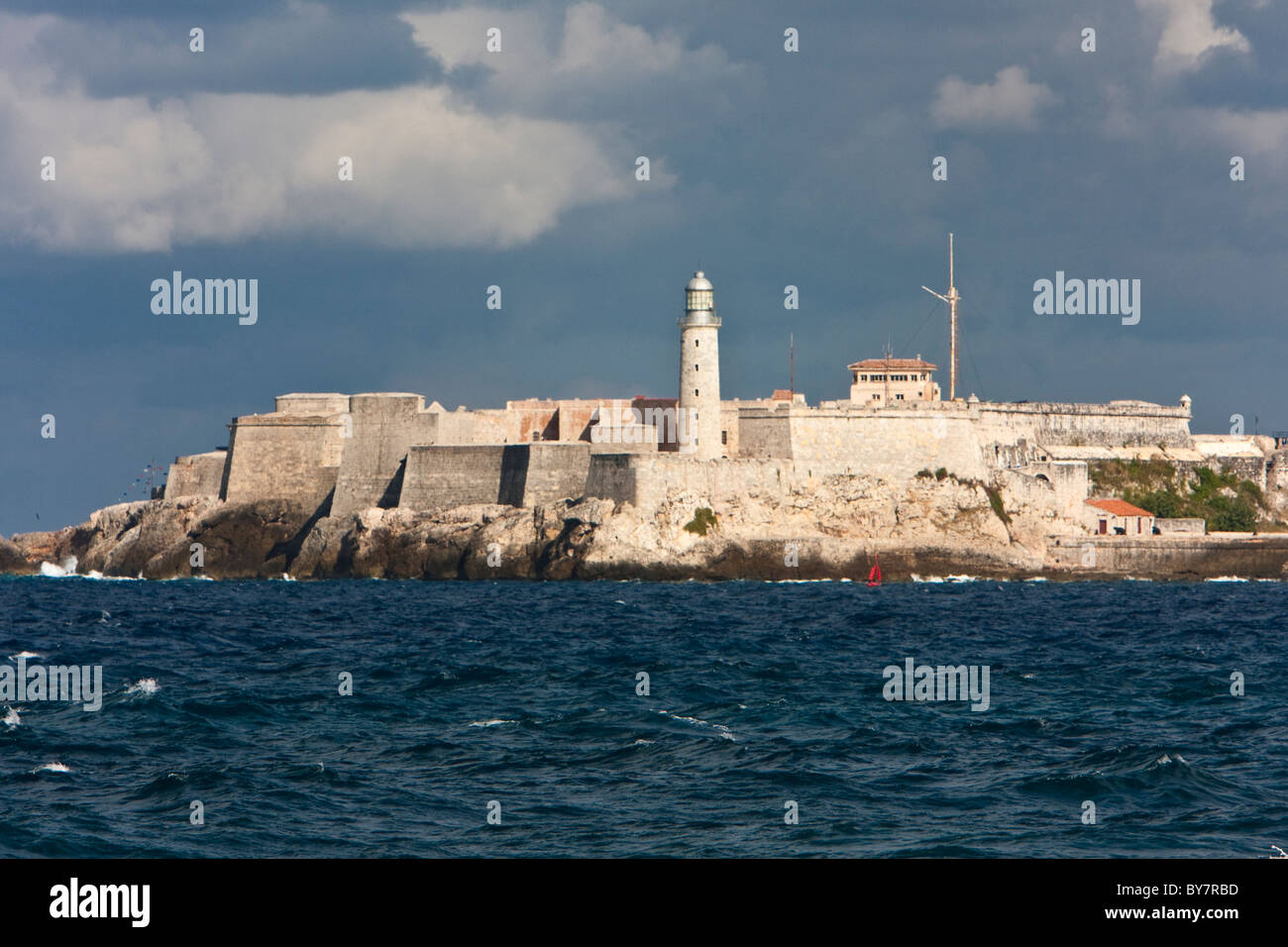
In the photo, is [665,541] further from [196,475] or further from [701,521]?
[196,475]

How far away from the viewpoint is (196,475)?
6034 centimetres

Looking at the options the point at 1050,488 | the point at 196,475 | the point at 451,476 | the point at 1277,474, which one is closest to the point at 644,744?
the point at 451,476

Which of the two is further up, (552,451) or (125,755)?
(552,451)

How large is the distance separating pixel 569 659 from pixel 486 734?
7644 millimetres

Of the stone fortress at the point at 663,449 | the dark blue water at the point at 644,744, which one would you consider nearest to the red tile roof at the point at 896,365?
the stone fortress at the point at 663,449

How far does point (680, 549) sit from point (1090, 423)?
72.7 feet

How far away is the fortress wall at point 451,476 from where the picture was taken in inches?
2051

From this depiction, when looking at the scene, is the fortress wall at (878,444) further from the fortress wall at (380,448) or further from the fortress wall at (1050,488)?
the fortress wall at (380,448)

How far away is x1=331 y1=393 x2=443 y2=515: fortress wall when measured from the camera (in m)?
54.5
